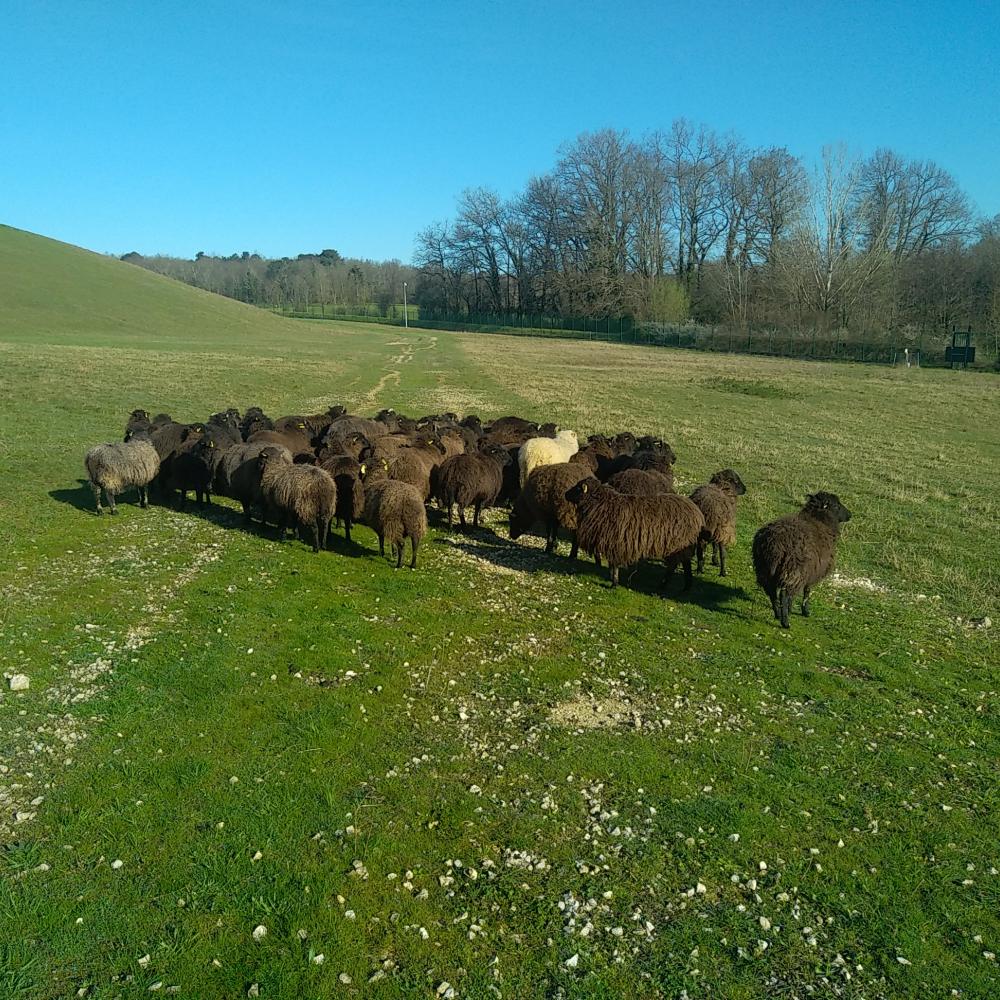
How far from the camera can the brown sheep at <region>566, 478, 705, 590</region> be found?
10.5 metres

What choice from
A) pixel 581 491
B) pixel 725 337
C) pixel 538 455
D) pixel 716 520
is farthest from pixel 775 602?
pixel 725 337

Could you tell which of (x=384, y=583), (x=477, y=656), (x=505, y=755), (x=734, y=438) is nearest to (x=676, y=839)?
(x=505, y=755)

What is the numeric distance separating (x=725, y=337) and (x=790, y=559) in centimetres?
7341

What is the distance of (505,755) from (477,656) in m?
2.02

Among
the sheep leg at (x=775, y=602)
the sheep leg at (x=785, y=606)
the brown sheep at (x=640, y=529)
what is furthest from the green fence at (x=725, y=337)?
the sheep leg at (x=785, y=606)

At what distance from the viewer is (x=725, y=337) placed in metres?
77.6

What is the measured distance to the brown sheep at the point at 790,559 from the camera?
9.35m

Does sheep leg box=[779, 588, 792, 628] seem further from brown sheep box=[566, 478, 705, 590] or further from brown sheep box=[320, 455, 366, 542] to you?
brown sheep box=[320, 455, 366, 542]

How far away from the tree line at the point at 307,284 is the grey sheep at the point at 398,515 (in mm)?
143965

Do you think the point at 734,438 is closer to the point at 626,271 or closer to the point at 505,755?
the point at 505,755

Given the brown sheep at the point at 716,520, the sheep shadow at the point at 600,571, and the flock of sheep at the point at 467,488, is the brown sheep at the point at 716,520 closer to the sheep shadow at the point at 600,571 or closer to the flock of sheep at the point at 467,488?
the flock of sheep at the point at 467,488

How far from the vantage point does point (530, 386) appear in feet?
130

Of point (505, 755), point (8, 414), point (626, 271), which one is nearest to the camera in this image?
point (505, 755)

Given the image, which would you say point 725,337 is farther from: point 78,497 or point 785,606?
point 785,606
